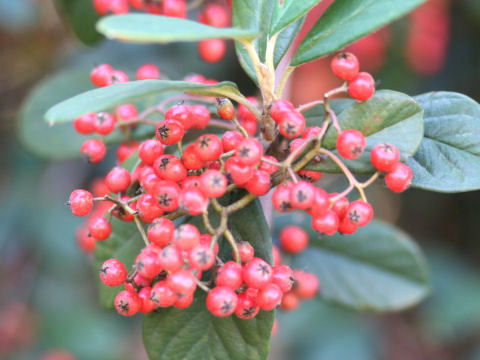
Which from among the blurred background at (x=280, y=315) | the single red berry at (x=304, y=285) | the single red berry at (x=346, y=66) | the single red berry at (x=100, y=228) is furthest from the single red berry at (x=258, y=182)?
the blurred background at (x=280, y=315)

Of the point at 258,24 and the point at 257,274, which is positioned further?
the point at 258,24

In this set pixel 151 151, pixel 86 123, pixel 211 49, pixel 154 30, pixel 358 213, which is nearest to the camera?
pixel 154 30

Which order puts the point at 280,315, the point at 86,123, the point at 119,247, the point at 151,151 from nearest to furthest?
the point at 151,151, the point at 119,247, the point at 86,123, the point at 280,315

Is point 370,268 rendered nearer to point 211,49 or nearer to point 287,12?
point 211,49

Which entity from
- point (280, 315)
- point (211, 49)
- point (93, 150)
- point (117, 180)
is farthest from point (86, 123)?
point (280, 315)

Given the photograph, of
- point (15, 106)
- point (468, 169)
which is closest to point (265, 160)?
point (468, 169)

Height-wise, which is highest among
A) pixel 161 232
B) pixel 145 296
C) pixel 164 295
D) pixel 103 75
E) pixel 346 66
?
pixel 346 66

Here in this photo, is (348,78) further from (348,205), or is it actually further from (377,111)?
(348,205)

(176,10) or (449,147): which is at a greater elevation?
(176,10)
